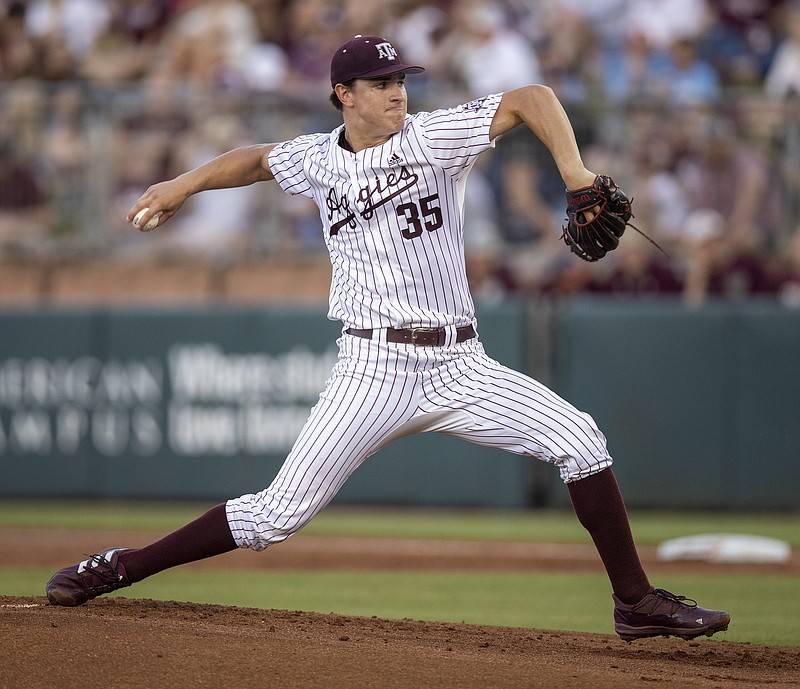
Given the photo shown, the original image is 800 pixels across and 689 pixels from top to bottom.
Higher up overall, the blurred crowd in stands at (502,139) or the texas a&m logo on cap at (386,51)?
the blurred crowd in stands at (502,139)

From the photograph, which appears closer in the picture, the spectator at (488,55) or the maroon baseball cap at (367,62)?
the maroon baseball cap at (367,62)

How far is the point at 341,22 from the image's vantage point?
471 inches

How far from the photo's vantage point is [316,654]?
404 cm

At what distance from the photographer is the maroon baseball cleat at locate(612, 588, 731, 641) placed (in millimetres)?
4414

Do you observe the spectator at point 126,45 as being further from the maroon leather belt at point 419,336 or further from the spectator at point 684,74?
the maroon leather belt at point 419,336

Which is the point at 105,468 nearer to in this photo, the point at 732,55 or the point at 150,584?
the point at 150,584

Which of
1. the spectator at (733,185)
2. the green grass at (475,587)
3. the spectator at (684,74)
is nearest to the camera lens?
the green grass at (475,587)

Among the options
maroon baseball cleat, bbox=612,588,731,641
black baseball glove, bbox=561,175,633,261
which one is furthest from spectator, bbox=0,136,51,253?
maroon baseball cleat, bbox=612,588,731,641

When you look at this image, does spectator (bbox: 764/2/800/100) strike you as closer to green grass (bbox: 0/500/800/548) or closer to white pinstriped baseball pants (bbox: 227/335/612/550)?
green grass (bbox: 0/500/800/548)

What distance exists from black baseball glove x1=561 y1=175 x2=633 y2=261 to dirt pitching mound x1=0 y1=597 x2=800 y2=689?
134 cm

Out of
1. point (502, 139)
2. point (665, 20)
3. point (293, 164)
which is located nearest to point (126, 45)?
point (502, 139)

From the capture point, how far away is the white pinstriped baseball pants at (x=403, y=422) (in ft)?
14.6

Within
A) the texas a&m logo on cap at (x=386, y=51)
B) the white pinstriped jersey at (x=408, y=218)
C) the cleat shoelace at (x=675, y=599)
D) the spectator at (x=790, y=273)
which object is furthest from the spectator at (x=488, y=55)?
the cleat shoelace at (x=675, y=599)

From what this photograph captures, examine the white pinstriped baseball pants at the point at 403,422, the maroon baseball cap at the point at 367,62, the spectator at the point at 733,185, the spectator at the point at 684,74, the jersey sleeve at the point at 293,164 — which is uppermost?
the spectator at the point at 684,74
